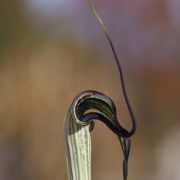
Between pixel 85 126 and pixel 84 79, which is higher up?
pixel 84 79

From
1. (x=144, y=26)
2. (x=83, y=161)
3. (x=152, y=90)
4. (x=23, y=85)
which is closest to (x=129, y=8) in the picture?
(x=144, y=26)

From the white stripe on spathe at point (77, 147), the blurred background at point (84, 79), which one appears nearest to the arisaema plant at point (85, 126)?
the white stripe on spathe at point (77, 147)

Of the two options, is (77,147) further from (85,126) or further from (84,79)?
(84,79)

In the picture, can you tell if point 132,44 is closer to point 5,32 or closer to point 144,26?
point 144,26

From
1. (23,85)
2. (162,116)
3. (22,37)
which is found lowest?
(162,116)

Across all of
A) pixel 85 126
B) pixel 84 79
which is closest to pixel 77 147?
pixel 85 126

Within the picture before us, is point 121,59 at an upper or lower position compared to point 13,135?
upper

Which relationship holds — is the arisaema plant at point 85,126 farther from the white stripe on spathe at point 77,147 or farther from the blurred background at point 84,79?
the blurred background at point 84,79

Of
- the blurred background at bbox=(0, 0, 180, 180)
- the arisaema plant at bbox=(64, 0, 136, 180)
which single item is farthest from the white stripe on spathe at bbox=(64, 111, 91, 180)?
the blurred background at bbox=(0, 0, 180, 180)

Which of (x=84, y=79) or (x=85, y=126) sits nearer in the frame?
(x=85, y=126)

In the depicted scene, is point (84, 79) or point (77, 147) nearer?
point (77, 147)
